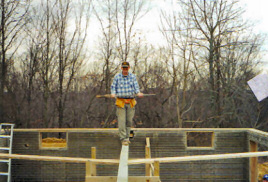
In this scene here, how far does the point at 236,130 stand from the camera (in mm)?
7887

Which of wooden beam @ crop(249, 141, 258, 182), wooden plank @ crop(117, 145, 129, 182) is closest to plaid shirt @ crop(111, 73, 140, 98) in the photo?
wooden plank @ crop(117, 145, 129, 182)

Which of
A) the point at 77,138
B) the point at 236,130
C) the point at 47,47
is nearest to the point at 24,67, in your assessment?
the point at 47,47

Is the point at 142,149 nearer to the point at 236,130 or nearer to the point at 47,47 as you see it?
the point at 236,130

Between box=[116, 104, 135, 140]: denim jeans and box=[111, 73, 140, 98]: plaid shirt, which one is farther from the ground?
box=[111, 73, 140, 98]: plaid shirt

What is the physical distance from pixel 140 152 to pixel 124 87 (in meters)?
4.42

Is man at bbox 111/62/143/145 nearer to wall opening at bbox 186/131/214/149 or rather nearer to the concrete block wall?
the concrete block wall

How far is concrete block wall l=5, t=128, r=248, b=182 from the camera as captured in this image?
25.8ft

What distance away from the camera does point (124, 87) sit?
399cm

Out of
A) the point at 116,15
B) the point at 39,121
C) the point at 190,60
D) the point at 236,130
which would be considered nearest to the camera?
the point at 236,130

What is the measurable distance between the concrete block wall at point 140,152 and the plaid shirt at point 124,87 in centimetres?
407

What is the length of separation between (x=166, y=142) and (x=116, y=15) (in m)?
8.23

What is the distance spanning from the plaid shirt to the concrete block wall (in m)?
4.07

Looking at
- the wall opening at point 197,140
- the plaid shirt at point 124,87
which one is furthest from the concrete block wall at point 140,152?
the wall opening at point 197,140

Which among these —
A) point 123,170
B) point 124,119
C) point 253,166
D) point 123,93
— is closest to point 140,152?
point 253,166
